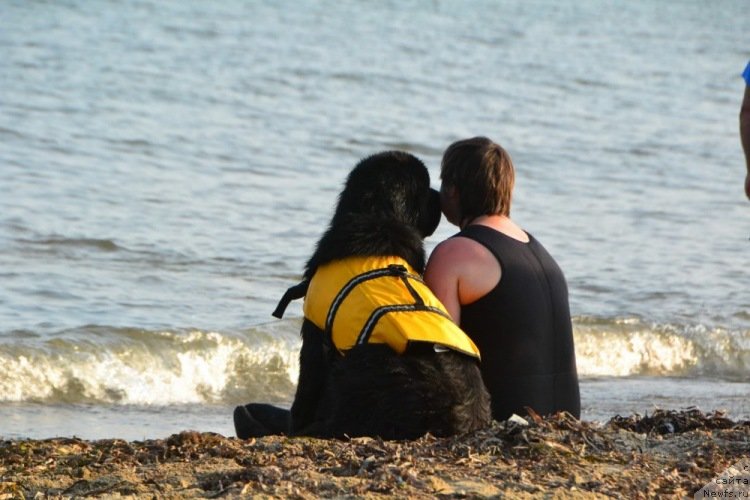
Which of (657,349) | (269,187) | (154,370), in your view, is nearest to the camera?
(154,370)

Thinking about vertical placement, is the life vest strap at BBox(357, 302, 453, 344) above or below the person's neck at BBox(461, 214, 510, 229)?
below

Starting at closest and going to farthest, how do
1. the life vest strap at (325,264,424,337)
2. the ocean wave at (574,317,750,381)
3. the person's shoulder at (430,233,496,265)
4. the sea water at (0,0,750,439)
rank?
the life vest strap at (325,264,424,337) → the person's shoulder at (430,233,496,265) → the sea water at (0,0,750,439) → the ocean wave at (574,317,750,381)

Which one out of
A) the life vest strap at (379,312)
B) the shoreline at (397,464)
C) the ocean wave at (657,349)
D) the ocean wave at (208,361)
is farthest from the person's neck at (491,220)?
the ocean wave at (657,349)

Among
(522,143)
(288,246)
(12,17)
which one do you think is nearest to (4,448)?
(288,246)

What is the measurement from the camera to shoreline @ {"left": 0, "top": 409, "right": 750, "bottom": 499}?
3.47m

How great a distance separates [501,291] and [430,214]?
41 cm

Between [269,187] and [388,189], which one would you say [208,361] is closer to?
[388,189]

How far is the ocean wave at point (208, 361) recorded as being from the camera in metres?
7.10

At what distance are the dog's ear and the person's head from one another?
0.25 feet

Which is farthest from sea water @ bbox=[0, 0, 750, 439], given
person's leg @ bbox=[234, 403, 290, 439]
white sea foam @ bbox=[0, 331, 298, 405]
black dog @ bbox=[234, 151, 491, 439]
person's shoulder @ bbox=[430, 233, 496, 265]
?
person's shoulder @ bbox=[430, 233, 496, 265]

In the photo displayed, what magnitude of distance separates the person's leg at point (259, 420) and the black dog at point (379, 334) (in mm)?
290

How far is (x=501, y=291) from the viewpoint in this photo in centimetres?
455

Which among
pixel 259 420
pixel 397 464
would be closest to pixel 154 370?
pixel 259 420

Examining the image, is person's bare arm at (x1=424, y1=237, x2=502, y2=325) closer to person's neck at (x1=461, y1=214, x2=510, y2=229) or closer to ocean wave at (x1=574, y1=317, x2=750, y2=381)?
person's neck at (x1=461, y1=214, x2=510, y2=229)
